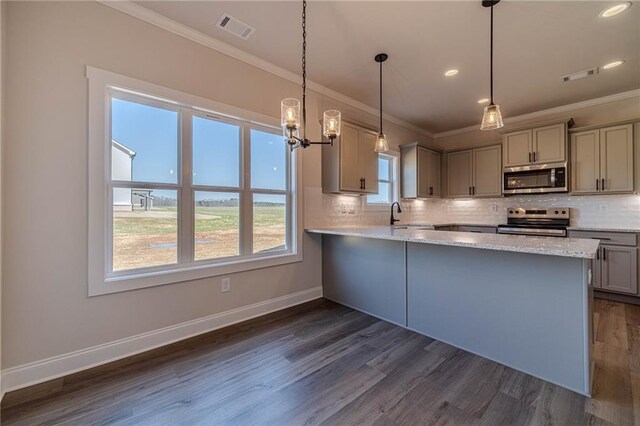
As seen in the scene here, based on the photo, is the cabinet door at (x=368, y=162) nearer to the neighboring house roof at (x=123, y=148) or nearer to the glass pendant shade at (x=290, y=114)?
the glass pendant shade at (x=290, y=114)

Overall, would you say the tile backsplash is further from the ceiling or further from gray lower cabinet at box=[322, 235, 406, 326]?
the ceiling

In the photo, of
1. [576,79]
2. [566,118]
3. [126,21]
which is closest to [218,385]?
[126,21]

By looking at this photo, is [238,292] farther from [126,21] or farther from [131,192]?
[126,21]

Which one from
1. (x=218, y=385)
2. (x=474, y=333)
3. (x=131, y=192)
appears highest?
(x=131, y=192)

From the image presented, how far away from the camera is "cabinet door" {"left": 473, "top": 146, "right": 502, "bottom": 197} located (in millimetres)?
4715

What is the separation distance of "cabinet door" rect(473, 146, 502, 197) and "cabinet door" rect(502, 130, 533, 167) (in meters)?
0.22

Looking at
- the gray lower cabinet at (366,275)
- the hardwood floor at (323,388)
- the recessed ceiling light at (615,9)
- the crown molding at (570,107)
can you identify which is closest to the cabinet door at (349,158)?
the gray lower cabinet at (366,275)

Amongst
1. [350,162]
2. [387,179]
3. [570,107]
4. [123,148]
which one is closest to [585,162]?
[570,107]

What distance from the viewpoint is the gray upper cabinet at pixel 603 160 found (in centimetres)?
357

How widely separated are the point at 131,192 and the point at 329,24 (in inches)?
89.7

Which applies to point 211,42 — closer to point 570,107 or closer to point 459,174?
point 459,174

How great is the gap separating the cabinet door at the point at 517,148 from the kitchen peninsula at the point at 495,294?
272 centimetres

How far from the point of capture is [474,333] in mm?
2242

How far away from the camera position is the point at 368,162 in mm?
3938
